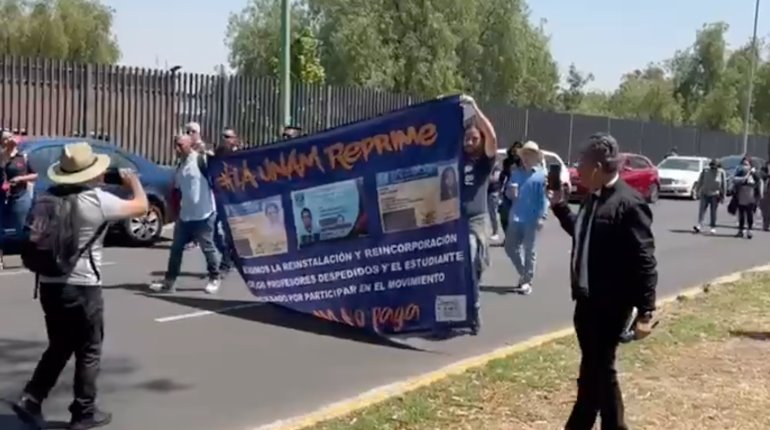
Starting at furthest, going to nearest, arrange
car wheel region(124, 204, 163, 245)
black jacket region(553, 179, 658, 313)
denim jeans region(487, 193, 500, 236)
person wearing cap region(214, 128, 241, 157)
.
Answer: denim jeans region(487, 193, 500, 236) < car wheel region(124, 204, 163, 245) < person wearing cap region(214, 128, 241, 157) < black jacket region(553, 179, 658, 313)

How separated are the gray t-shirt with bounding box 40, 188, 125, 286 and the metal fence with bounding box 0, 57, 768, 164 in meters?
11.6

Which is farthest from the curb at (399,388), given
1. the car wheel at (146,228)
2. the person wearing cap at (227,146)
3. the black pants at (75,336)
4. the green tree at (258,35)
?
the green tree at (258,35)

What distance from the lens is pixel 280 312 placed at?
1061 centimetres

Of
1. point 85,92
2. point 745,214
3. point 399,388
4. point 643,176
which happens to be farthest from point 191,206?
point 643,176

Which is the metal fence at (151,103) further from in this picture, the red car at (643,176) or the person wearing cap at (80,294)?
the person wearing cap at (80,294)

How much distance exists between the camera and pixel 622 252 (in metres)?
5.60

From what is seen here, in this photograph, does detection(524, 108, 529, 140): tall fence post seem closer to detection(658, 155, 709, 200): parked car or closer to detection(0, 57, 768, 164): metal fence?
detection(658, 155, 709, 200): parked car

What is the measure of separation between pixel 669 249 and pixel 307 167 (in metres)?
10.6

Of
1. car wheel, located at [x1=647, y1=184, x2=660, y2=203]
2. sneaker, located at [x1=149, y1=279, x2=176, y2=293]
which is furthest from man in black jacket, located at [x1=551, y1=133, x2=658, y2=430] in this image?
car wheel, located at [x1=647, y1=184, x2=660, y2=203]

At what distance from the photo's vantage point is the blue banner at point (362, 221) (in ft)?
29.9

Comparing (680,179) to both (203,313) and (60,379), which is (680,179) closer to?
(203,313)

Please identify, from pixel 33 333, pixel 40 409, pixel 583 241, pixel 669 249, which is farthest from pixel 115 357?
pixel 669 249

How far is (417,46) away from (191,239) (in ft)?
108

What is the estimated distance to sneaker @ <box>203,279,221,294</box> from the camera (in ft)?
38.3
